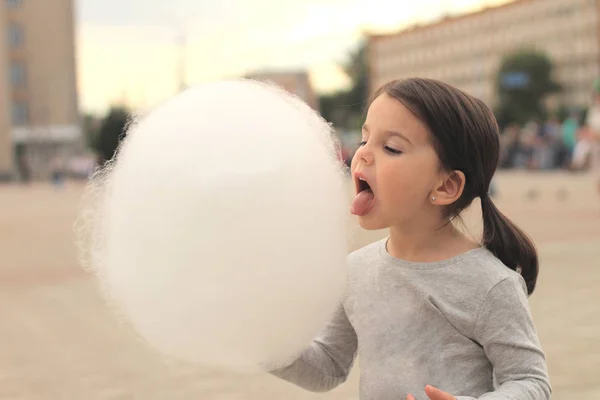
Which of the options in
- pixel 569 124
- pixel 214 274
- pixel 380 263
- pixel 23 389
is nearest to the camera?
pixel 214 274

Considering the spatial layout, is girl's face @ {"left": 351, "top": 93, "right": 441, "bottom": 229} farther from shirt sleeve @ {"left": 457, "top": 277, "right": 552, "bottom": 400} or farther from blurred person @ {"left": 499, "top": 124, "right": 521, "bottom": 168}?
blurred person @ {"left": 499, "top": 124, "right": 521, "bottom": 168}

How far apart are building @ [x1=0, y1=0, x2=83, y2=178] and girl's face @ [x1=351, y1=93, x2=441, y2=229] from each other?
55498 millimetres

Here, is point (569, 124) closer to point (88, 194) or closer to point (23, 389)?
point (23, 389)

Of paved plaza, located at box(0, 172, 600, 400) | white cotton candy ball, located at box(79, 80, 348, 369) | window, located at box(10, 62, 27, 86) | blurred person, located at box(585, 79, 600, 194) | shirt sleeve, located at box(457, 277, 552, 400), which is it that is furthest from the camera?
window, located at box(10, 62, 27, 86)

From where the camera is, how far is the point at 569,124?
2028 cm

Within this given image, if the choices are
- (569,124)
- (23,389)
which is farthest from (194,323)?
(569,124)

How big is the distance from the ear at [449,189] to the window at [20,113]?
2297 inches

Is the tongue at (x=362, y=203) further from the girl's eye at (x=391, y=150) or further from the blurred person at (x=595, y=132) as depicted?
the blurred person at (x=595, y=132)

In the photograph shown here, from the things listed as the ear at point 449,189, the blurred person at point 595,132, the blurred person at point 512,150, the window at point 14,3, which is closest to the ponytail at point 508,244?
the ear at point 449,189

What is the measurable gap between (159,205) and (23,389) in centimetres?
261

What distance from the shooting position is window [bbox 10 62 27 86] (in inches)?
2191

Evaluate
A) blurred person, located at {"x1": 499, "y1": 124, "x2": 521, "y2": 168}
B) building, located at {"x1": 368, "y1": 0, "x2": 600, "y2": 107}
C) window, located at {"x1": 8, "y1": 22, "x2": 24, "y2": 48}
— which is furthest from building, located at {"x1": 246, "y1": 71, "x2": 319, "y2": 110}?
building, located at {"x1": 368, "y1": 0, "x2": 600, "y2": 107}

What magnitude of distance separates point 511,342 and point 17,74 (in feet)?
192

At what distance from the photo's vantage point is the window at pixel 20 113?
56.5 m
